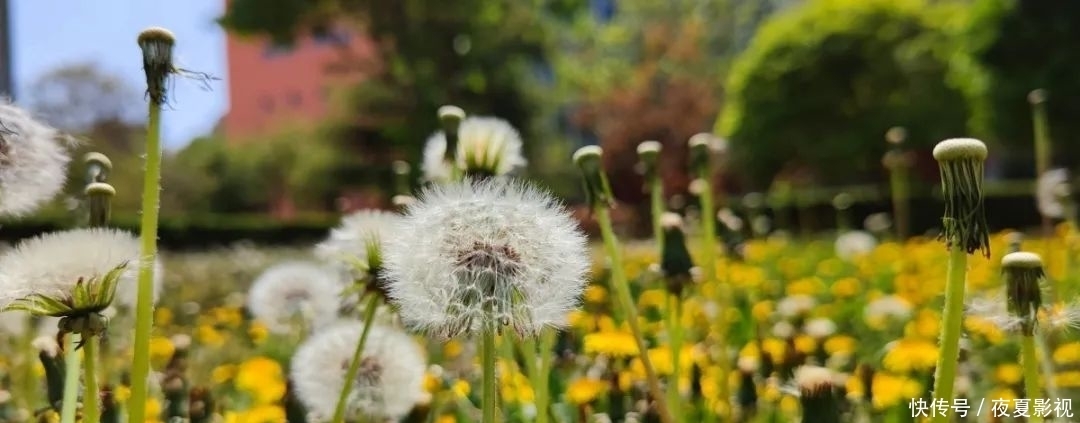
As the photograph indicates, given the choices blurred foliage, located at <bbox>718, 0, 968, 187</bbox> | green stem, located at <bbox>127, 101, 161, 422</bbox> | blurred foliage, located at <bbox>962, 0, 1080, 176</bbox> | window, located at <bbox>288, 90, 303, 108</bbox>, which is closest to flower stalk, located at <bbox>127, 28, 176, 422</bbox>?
green stem, located at <bbox>127, 101, 161, 422</bbox>

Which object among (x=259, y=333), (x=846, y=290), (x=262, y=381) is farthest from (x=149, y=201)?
(x=846, y=290)

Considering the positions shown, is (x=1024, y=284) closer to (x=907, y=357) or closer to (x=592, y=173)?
(x=592, y=173)

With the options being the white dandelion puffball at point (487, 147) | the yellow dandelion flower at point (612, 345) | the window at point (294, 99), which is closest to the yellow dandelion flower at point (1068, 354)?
the yellow dandelion flower at point (612, 345)

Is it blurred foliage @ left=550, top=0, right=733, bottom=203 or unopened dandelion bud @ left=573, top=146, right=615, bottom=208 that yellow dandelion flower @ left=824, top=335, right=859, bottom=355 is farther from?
blurred foliage @ left=550, top=0, right=733, bottom=203

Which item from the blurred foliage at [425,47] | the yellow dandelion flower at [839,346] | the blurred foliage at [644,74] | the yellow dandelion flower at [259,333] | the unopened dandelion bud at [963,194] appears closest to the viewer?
the unopened dandelion bud at [963,194]

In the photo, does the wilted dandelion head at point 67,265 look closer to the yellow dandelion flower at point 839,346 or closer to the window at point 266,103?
the yellow dandelion flower at point 839,346

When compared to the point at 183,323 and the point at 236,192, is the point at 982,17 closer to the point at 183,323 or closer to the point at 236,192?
the point at 183,323
